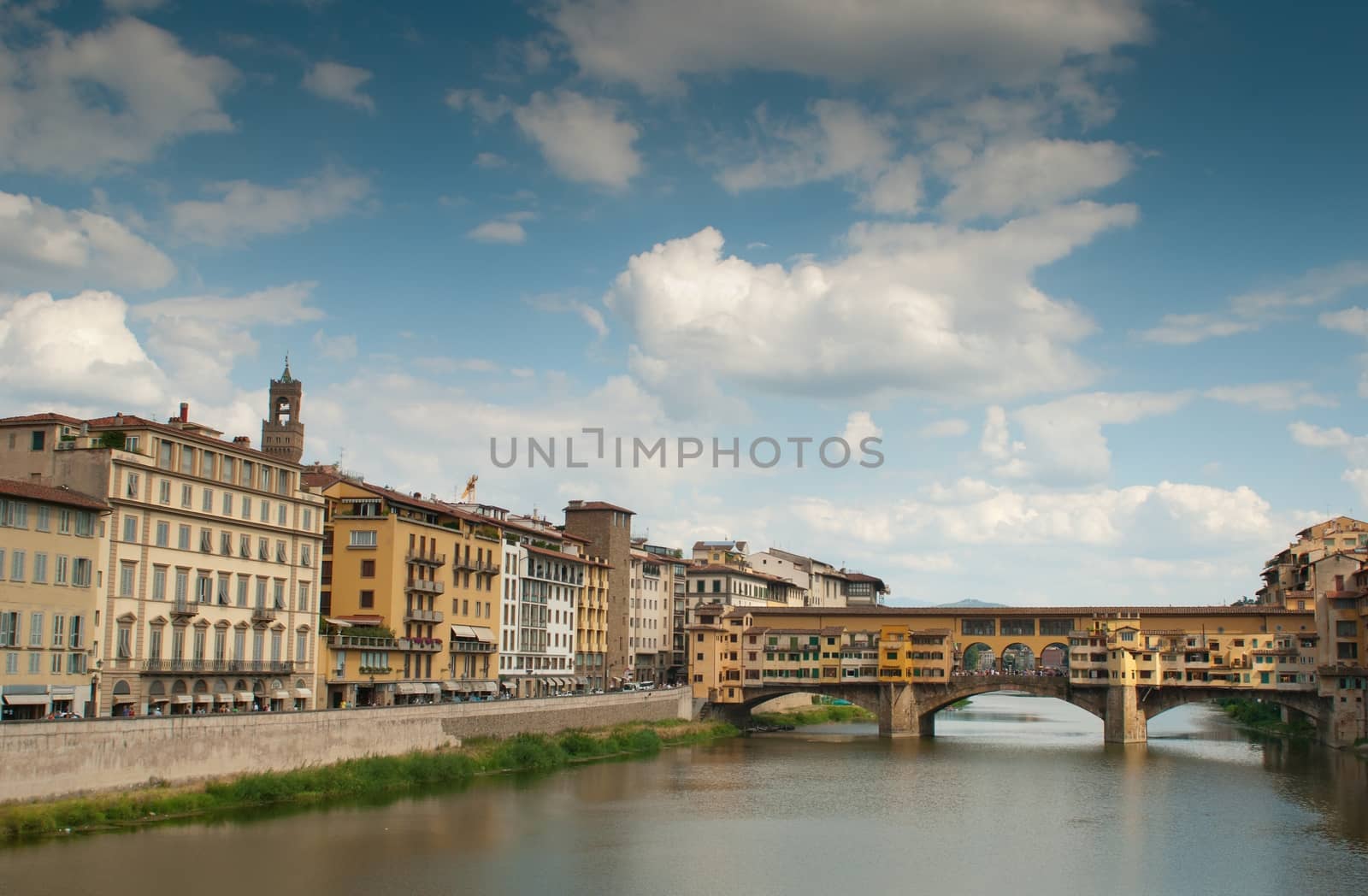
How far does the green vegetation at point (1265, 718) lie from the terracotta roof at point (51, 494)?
260 ft

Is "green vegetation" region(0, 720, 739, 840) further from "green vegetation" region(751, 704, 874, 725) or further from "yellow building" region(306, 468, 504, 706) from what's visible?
"green vegetation" region(751, 704, 874, 725)

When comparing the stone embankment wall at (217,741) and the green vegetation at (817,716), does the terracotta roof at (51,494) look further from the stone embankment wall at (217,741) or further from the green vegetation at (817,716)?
the green vegetation at (817,716)

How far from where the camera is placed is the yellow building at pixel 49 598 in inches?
1897

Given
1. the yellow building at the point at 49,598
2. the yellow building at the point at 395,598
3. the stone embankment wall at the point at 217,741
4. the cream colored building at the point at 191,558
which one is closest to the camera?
the stone embankment wall at the point at 217,741

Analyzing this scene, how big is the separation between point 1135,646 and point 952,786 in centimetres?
3242

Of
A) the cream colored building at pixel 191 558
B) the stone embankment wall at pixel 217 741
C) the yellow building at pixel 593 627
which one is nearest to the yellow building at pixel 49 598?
the cream colored building at pixel 191 558

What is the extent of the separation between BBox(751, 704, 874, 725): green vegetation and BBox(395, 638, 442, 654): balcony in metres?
35.9

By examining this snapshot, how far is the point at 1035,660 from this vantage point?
98.2 meters

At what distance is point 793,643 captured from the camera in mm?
101062

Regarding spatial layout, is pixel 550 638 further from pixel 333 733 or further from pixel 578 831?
pixel 578 831

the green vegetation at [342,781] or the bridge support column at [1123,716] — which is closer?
the green vegetation at [342,781]

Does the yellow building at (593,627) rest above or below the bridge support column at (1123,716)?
above

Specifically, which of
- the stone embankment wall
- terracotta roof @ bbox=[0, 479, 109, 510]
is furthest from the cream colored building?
the stone embankment wall

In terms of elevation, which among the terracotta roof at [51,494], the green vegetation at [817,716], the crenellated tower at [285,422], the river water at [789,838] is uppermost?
the crenellated tower at [285,422]
